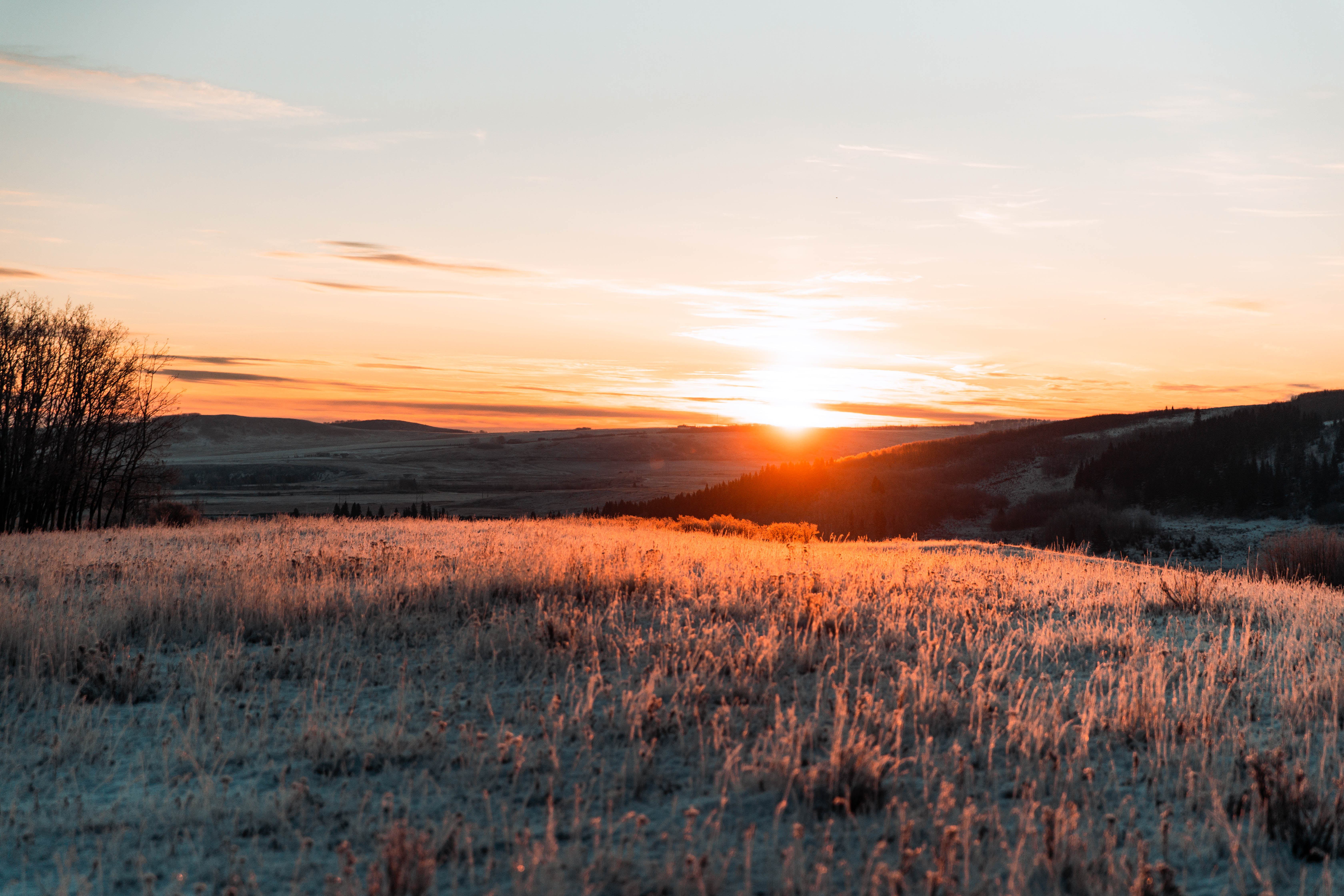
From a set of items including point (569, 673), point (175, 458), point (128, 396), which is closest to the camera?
point (569, 673)

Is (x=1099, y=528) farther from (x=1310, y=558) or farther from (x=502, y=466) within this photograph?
(x=502, y=466)

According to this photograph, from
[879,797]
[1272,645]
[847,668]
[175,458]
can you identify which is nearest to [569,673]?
[847,668]

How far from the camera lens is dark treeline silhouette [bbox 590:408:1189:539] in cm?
4634

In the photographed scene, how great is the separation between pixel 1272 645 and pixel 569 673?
5.79 metres

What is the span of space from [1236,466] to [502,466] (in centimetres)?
10530

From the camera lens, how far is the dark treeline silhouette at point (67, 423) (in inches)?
1232

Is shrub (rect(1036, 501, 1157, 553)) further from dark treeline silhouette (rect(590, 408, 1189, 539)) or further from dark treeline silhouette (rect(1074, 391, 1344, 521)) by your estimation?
dark treeline silhouette (rect(590, 408, 1189, 539))

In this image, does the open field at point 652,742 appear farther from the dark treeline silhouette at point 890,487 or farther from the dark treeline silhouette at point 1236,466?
the dark treeline silhouette at point 890,487

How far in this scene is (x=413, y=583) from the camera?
27.0 feet

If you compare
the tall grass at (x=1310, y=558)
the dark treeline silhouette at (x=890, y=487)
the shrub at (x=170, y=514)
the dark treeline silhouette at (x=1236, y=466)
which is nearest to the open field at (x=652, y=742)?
the tall grass at (x=1310, y=558)

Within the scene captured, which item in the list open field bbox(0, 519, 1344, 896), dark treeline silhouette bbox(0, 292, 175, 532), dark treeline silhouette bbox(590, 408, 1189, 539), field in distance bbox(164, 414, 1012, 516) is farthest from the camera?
field in distance bbox(164, 414, 1012, 516)

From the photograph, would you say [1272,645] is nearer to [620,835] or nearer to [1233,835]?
[1233,835]

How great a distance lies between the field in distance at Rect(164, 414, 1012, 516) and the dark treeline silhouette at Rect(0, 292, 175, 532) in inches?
151

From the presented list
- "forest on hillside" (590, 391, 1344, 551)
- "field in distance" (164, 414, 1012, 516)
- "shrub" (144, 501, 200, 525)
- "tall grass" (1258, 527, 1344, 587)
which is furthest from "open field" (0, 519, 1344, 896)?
"field in distance" (164, 414, 1012, 516)
